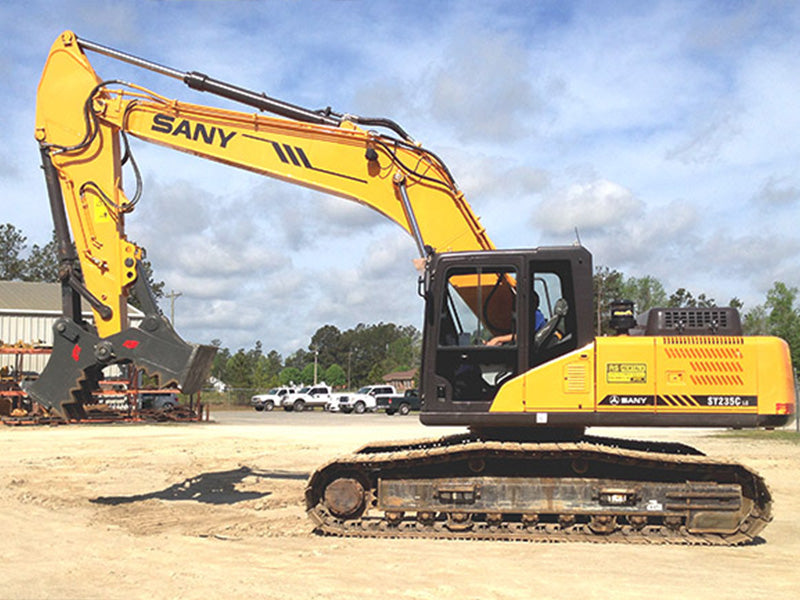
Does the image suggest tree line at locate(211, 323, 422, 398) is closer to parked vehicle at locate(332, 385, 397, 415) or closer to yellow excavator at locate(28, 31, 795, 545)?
parked vehicle at locate(332, 385, 397, 415)

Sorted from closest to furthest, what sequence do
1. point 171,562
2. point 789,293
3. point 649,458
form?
point 171,562 → point 649,458 → point 789,293

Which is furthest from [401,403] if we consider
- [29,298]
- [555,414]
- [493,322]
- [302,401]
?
[555,414]

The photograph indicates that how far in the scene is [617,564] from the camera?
26.0 feet

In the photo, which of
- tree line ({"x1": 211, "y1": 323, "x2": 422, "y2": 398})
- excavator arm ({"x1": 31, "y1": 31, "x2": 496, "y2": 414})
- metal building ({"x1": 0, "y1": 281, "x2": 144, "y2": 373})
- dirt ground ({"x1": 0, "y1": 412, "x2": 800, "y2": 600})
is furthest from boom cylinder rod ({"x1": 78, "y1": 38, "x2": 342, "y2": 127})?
tree line ({"x1": 211, "y1": 323, "x2": 422, "y2": 398})

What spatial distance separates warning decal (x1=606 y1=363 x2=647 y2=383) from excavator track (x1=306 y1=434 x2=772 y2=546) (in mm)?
813

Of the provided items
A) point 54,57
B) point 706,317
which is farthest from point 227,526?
point 54,57

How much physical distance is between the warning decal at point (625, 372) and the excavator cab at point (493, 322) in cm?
43

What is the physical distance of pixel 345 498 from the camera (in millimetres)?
9484

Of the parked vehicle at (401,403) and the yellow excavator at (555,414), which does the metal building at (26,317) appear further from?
the yellow excavator at (555,414)

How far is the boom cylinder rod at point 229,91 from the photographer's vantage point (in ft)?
38.1

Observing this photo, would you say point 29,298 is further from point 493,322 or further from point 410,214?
point 493,322

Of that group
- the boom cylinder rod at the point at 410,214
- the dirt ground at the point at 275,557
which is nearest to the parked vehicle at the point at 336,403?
the dirt ground at the point at 275,557

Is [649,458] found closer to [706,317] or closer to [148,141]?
[706,317]

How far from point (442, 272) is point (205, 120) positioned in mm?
4633
